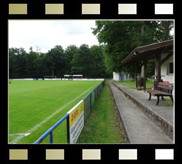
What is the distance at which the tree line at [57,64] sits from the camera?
232 ft

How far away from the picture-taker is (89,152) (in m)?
2.09

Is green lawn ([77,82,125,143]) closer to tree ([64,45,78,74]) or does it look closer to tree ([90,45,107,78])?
tree ([90,45,107,78])

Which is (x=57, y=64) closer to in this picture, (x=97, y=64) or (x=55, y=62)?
(x=55, y=62)

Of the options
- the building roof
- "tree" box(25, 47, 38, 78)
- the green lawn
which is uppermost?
"tree" box(25, 47, 38, 78)

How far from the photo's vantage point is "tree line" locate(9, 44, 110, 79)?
70688mm

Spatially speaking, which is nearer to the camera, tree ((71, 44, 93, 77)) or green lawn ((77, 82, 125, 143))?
green lawn ((77, 82, 125, 143))

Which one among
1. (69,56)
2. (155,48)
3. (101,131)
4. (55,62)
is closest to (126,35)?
(155,48)

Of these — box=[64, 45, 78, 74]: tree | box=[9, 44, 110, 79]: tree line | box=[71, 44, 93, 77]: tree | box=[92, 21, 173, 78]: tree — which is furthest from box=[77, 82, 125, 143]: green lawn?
box=[64, 45, 78, 74]: tree

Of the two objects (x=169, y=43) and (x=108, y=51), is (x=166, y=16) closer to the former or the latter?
(x=169, y=43)

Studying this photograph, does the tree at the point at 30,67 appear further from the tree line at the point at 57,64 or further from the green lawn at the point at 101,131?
the green lawn at the point at 101,131

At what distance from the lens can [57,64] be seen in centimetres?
7438

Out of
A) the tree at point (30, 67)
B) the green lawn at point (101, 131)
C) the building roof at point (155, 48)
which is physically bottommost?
the green lawn at point (101, 131)

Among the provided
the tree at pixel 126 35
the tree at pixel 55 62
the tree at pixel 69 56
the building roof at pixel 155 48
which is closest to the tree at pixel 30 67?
the tree at pixel 55 62

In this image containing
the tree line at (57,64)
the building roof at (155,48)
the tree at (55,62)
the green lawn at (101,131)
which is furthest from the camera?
the tree at (55,62)
